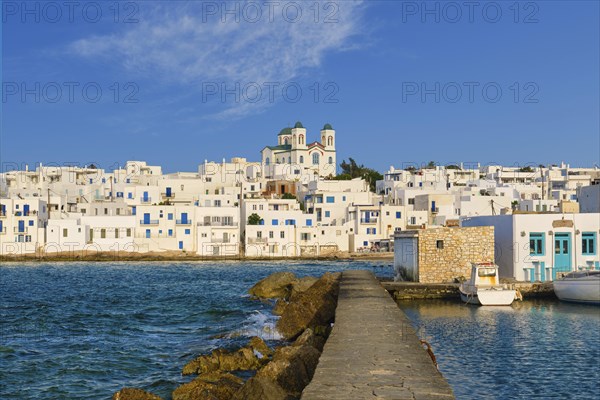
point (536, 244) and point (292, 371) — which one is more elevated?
point (536, 244)

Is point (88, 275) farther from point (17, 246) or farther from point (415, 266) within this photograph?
point (415, 266)

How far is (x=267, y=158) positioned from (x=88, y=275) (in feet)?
327

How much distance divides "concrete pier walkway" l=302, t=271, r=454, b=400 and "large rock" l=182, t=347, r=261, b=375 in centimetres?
237

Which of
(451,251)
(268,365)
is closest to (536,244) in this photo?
(451,251)

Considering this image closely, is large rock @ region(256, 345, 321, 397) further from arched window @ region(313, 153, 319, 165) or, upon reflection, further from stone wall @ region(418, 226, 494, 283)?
arched window @ region(313, 153, 319, 165)

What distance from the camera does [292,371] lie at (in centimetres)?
1330

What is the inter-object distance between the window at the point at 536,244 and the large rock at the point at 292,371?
818 inches

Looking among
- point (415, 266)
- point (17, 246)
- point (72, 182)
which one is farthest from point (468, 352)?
point (72, 182)

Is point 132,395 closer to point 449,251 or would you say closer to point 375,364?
point 375,364

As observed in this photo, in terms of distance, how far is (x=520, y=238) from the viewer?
32.0m

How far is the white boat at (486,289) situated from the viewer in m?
28.1

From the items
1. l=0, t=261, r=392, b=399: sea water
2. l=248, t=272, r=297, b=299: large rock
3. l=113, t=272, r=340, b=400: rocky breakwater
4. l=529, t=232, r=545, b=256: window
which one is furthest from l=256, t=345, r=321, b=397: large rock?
l=248, t=272, r=297, b=299: large rock

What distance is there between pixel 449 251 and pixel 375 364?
21021mm

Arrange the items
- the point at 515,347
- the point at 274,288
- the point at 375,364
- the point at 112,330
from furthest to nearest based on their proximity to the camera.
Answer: the point at 274,288, the point at 112,330, the point at 515,347, the point at 375,364
